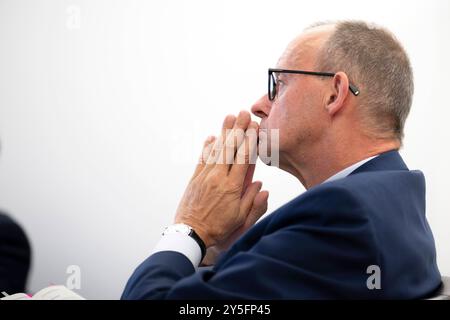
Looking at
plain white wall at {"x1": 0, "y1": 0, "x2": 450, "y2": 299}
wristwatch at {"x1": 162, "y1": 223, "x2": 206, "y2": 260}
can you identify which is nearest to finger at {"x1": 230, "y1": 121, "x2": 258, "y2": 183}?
wristwatch at {"x1": 162, "y1": 223, "x2": 206, "y2": 260}

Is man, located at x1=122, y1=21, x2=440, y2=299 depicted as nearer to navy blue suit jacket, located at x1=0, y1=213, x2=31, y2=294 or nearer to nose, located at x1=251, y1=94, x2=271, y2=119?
nose, located at x1=251, y1=94, x2=271, y2=119

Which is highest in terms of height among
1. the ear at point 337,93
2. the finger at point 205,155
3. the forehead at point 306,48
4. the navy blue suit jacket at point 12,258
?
the forehead at point 306,48

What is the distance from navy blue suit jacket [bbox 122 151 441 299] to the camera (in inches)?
27.9

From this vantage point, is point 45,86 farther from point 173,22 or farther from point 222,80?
point 222,80

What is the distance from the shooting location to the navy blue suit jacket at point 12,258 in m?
1.36

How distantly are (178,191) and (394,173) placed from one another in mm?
1196

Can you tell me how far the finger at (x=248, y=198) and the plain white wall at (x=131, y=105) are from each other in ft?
2.65

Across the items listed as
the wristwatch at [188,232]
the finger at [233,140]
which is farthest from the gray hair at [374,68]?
the wristwatch at [188,232]

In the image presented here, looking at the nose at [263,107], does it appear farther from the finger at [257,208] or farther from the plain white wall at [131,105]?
the plain white wall at [131,105]

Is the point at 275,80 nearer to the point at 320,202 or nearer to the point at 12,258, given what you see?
the point at 320,202

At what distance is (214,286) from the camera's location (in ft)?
2.35

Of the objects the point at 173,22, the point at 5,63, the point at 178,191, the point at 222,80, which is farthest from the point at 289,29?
the point at 5,63

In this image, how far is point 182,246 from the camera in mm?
944

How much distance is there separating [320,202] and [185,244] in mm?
325
